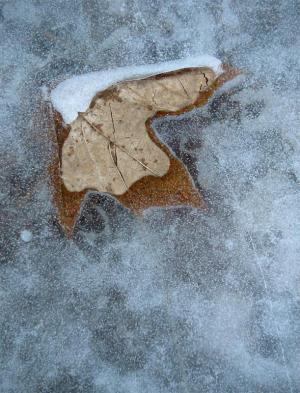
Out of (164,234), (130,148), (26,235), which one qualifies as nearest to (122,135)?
(130,148)

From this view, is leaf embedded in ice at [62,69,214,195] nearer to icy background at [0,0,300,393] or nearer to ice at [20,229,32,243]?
icy background at [0,0,300,393]

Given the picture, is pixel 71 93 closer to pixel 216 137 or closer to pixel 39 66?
pixel 39 66

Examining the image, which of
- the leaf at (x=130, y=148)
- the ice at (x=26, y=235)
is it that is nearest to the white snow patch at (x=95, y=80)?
the leaf at (x=130, y=148)

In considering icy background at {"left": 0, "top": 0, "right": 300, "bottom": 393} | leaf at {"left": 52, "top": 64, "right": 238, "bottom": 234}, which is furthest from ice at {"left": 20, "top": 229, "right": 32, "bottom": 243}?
leaf at {"left": 52, "top": 64, "right": 238, "bottom": 234}

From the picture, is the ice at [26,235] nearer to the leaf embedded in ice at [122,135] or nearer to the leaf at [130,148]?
the leaf at [130,148]

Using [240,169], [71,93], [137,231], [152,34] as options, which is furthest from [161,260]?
[152,34]

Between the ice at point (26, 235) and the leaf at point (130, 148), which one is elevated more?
the leaf at point (130, 148)

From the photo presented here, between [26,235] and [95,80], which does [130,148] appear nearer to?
[95,80]
